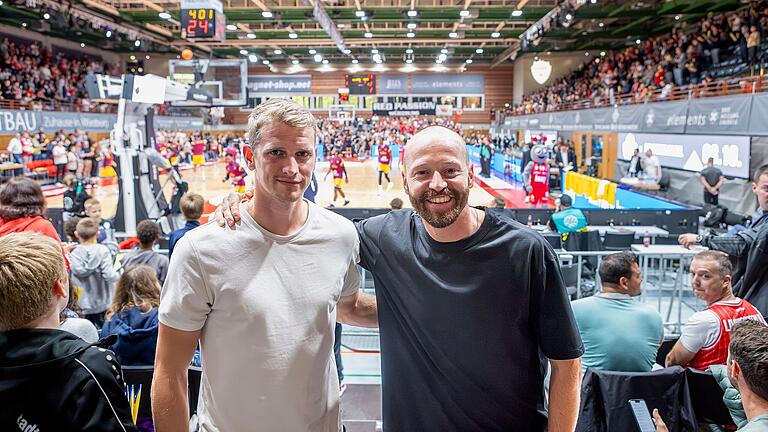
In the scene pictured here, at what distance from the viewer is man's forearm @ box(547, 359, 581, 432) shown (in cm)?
180

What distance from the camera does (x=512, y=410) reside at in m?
1.87

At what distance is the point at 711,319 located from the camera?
10.9 feet

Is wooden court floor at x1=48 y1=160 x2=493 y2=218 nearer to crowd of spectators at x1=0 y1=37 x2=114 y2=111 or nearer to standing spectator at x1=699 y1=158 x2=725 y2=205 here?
standing spectator at x1=699 y1=158 x2=725 y2=205

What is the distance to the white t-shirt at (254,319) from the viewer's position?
182 cm

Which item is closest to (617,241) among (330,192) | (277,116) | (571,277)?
(571,277)

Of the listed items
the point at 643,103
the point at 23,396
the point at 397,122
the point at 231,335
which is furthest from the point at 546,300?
the point at 397,122

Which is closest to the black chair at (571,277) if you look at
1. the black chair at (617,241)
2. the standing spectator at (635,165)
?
the black chair at (617,241)

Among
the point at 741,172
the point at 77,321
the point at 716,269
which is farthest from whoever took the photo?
the point at 741,172

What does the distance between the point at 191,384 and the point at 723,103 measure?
15098mm

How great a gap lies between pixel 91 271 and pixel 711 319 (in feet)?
15.3

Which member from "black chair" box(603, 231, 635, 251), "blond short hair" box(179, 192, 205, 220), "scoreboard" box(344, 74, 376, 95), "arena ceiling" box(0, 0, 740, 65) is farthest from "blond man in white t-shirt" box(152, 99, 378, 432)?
"scoreboard" box(344, 74, 376, 95)

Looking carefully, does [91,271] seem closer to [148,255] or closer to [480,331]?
[148,255]

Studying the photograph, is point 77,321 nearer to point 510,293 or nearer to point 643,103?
point 510,293

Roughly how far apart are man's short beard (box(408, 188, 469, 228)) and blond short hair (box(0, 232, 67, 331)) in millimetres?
1171
